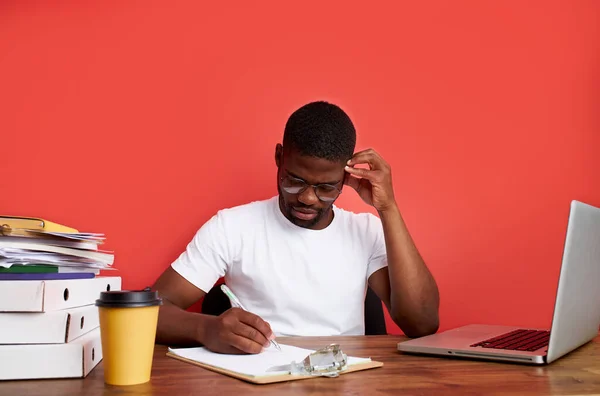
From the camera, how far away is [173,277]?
186cm

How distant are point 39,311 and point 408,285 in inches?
45.2

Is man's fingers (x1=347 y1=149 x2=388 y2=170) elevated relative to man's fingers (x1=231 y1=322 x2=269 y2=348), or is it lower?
elevated

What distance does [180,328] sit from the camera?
4.46ft

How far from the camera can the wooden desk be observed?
91cm

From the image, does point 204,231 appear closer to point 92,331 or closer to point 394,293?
point 394,293

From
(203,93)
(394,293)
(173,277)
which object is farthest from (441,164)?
(173,277)

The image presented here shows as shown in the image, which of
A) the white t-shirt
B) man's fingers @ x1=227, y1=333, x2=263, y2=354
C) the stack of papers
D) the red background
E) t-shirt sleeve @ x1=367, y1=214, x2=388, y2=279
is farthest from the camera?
the red background

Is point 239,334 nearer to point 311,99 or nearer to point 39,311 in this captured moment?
point 39,311

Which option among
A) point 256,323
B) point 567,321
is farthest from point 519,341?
point 256,323

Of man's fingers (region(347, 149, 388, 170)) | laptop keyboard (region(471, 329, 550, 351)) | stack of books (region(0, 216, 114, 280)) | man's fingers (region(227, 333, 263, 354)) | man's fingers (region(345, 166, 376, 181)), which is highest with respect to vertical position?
man's fingers (region(347, 149, 388, 170))

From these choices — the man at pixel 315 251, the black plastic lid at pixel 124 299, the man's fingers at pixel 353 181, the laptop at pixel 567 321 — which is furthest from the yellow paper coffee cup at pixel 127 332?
the man's fingers at pixel 353 181

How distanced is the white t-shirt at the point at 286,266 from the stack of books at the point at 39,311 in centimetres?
84

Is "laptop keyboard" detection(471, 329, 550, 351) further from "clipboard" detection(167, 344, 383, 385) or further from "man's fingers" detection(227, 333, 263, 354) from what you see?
"man's fingers" detection(227, 333, 263, 354)

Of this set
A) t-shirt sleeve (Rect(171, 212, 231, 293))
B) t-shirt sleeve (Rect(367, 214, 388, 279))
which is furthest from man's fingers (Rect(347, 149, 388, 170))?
t-shirt sleeve (Rect(171, 212, 231, 293))
